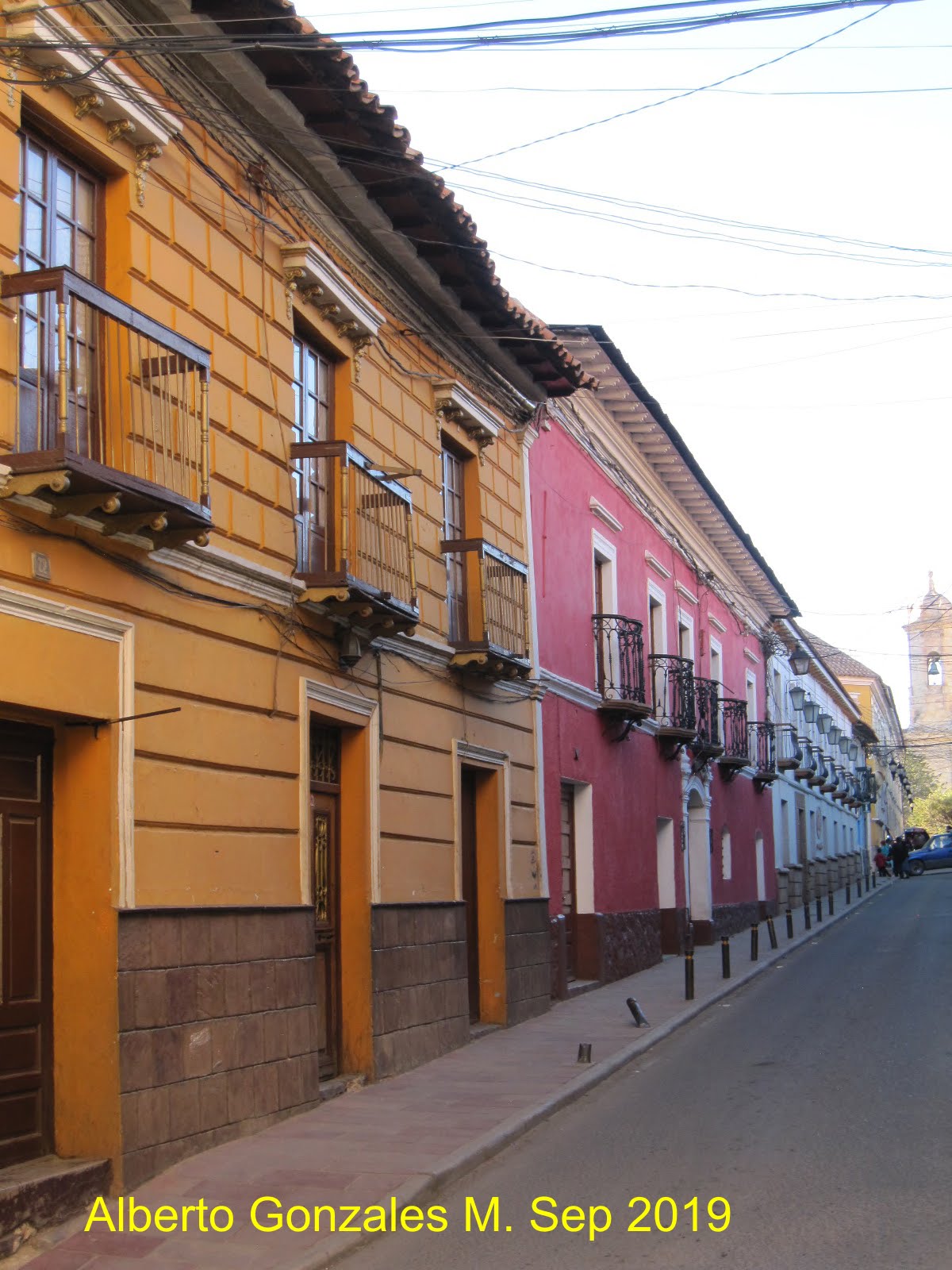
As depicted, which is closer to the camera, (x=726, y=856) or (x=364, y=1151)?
(x=364, y=1151)

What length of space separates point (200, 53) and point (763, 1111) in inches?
295

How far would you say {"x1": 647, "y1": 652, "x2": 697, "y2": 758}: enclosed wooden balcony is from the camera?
21.1 meters

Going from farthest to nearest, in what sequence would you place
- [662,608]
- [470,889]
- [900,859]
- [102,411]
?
[900,859]
[662,608]
[470,889]
[102,411]

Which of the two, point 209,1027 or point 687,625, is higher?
point 687,625

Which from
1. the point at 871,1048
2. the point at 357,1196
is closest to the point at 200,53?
the point at 357,1196

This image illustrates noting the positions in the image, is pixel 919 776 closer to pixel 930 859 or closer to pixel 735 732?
pixel 930 859

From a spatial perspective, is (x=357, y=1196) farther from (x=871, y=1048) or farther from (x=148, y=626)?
(x=871, y=1048)

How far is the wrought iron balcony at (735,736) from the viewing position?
2647 cm

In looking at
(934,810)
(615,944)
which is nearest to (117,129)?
(615,944)

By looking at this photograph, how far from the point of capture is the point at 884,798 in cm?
8050

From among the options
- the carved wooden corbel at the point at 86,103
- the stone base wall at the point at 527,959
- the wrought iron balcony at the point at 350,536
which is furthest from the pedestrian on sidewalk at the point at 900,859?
the carved wooden corbel at the point at 86,103

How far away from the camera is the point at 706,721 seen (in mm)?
23938

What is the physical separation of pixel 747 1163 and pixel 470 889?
6.23 metres

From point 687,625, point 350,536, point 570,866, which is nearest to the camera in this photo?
point 350,536
